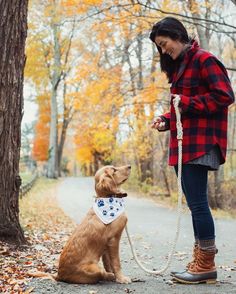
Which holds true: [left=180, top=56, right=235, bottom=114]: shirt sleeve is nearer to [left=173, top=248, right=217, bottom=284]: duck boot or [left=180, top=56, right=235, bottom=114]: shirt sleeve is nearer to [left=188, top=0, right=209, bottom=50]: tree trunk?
[left=173, top=248, right=217, bottom=284]: duck boot

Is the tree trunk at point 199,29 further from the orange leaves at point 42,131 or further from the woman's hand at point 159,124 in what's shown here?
the orange leaves at point 42,131

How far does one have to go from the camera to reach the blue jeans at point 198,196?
4.05 meters

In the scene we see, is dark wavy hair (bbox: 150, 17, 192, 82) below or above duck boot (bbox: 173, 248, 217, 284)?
above

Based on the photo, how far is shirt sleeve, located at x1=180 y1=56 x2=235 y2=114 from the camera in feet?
12.9

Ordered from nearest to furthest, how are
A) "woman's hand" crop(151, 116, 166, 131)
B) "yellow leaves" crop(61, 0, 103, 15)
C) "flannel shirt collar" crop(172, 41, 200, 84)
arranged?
"flannel shirt collar" crop(172, 41, 200, 84), "woman's hand" crop(151, 116, 166, 131), "yellow leaves" crop(61, 0, 103, 15)

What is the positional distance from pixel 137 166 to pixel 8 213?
1865 centimetres

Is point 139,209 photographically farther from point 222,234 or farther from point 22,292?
point 22,292

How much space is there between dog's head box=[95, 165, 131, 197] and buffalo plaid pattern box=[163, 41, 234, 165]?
0.55 m

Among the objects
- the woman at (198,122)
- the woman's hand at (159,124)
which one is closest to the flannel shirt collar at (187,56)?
the woman at (198,122)

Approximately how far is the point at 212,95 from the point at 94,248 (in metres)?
1.69

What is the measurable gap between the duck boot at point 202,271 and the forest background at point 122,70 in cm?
488

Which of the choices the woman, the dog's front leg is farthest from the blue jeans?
the dog's front leg

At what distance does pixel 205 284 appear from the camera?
4168 millimetres

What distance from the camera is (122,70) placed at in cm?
1975
